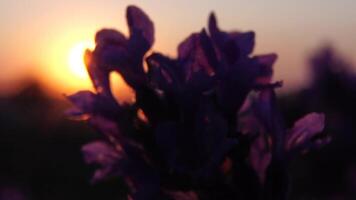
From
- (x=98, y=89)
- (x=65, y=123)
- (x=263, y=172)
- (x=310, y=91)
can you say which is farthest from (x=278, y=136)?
(x=65, y=123)

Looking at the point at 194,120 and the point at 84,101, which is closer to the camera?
the point at 194,120

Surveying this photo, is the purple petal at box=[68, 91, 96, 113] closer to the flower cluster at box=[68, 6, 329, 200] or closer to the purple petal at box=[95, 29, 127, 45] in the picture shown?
the flower cluster at box=[68, 6, 329, 200]

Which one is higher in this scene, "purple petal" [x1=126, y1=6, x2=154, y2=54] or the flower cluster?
"purple petal" [x1=126, y1=6, x2=154, y2=54]

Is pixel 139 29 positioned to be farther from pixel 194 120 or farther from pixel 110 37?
pixel 194 120

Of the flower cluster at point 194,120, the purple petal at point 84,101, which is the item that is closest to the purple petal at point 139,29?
the flower cluster at point 194,120

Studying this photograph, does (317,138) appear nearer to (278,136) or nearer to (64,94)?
(278,136)

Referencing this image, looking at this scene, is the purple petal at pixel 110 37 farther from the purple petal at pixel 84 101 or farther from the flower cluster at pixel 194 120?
the purple petal at pixel 84 101

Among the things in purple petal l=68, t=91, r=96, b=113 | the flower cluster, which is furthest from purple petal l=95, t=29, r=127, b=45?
purple petal l=68, t=91, r=96, b=113

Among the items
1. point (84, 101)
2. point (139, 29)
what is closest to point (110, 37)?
point (139, 29)

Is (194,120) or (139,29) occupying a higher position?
(139,29)
